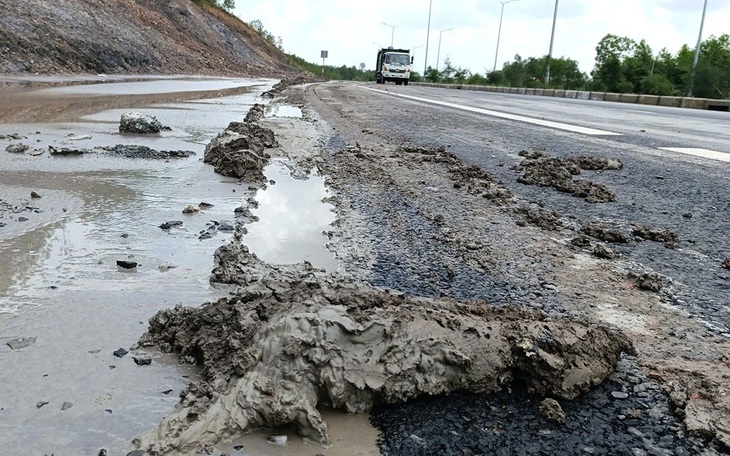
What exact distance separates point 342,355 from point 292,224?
1522mm

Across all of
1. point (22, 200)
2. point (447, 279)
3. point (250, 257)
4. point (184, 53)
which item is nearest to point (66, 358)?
point (250, 257)

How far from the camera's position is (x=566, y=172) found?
420 cm

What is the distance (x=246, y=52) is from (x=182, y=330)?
43.7m

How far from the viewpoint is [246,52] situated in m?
42.3

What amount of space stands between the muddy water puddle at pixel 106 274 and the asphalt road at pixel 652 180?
145cm

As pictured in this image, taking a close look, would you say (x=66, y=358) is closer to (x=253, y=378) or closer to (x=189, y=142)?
(x=253, y=378)

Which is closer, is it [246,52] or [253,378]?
[253,378]

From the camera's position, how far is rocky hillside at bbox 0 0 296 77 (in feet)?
54.0

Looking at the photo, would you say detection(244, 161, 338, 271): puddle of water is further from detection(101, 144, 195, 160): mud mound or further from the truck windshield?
the truck windshield

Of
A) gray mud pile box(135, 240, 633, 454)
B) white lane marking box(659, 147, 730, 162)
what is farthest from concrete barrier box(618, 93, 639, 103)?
gray mud pile box(135, 240, 633, 454)

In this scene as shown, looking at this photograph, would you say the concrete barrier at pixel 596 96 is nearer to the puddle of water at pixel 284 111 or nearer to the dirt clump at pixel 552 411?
the puddle of water at pixel 284 111

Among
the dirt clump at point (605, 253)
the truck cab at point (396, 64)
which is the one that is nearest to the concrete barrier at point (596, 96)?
the truck cab at point (396, 64)

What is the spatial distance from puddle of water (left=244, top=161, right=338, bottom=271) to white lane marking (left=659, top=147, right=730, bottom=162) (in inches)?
155

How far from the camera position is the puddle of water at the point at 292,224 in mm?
2492
